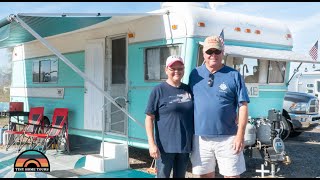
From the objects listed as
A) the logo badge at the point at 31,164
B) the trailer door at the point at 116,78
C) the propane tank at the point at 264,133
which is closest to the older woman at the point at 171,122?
the propane tank at the point at 264,133

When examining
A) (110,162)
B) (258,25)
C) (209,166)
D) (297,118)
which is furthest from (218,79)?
(297,118)

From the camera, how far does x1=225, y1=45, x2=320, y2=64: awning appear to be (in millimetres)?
5598

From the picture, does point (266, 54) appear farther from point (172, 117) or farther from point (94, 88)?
point (172, 117)

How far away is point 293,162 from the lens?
23.6 feet

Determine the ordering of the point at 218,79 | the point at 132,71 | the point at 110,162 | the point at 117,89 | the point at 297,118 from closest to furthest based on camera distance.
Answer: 1. the point at 218,79
2. the point at 110,162
3. the point at 132,71
4. the point at 117,89
5. the point at 297,118

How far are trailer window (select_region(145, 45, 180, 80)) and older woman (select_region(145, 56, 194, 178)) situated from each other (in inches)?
89.5

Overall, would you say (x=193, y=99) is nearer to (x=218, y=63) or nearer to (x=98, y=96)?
(x=218, y=63)

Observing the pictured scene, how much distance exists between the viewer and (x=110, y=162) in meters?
5.84

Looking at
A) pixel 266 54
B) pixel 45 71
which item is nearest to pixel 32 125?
pixel 45 71

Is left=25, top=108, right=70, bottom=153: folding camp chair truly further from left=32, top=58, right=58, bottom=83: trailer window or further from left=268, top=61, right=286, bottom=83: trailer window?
left=268, top=61, right=286, bottom=83: trailer window

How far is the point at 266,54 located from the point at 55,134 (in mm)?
4207

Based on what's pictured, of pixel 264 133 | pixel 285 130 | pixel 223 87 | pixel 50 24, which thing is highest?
pixel 50 24

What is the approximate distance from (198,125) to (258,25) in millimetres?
3680

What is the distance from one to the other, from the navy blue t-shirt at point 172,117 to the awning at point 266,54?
2204 mm
